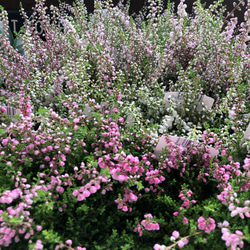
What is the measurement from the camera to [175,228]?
85 cm

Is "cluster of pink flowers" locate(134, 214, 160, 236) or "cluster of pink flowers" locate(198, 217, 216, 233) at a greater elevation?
"cluster of pink flowers" locate(198, 217, 216, 233)

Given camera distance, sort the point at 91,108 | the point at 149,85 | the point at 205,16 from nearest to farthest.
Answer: the point at 91,108, the point at 205,16, the point at 149,85

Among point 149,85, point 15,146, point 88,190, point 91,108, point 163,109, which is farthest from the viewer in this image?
point 149,85

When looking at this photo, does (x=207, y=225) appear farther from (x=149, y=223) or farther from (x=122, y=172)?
→ (x=122, y=172)

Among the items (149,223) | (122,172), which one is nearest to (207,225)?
(149,223)

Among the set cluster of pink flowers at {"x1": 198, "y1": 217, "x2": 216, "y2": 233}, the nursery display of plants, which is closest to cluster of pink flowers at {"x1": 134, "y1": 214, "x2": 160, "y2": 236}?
the nursery display of plants

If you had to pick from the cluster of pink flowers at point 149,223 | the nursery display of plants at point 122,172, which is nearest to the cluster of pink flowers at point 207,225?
the nursery display of plants at point 122,172

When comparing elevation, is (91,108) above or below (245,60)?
below

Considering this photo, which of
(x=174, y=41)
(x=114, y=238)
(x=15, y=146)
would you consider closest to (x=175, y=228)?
(x=114, y=238)

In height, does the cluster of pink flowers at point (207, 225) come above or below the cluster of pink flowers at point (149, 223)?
above

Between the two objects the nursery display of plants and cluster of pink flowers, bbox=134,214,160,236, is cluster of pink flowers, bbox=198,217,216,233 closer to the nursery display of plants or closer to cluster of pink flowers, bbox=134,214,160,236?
the nursery display of plants

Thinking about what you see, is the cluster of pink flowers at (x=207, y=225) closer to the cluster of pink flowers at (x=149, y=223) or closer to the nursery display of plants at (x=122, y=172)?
the nursery display of plants at (x=122, y=172)

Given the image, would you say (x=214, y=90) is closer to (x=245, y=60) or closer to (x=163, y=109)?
(x=245, y=60)

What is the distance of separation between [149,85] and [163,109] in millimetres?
347
